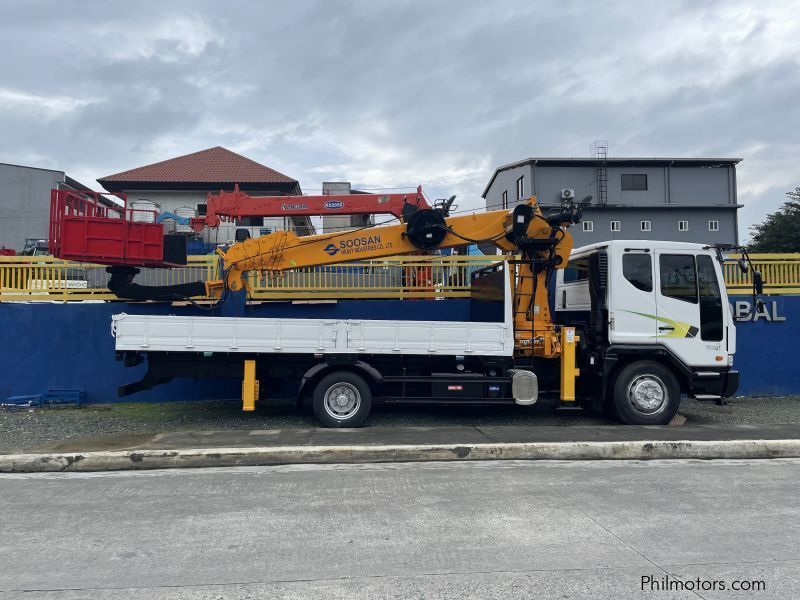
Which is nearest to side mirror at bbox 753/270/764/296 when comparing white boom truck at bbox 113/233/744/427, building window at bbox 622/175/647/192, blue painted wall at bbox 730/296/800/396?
white boom truck at bbox 113/233/744/427

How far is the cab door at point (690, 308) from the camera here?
9273 mm

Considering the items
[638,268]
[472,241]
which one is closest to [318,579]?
[472,241]

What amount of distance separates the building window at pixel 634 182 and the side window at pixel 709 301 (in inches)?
1349

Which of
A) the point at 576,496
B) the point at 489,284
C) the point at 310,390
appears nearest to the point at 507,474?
the point at 576,496

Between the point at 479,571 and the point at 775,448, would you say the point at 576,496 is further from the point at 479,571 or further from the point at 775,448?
the point at 775,448

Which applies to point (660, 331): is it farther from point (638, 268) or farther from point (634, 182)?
point (634, 182)

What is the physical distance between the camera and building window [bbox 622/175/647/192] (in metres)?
41.2

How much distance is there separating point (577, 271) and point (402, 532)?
6.91 m

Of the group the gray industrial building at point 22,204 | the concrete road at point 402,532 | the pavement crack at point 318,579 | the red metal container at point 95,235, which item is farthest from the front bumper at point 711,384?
the gray industrial building at point 22,204

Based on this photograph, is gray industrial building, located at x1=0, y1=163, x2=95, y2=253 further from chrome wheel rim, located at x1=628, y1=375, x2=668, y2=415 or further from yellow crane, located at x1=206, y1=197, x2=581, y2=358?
chrome wheel rim, located at x1=628, y1=375, x2=668, y2=415

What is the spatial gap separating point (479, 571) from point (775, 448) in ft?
18.4

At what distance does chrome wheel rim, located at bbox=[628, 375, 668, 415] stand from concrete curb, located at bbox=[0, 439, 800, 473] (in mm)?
1535

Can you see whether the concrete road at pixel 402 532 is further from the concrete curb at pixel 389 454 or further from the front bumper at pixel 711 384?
the front bumper at pixel 711 384

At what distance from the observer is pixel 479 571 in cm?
403
